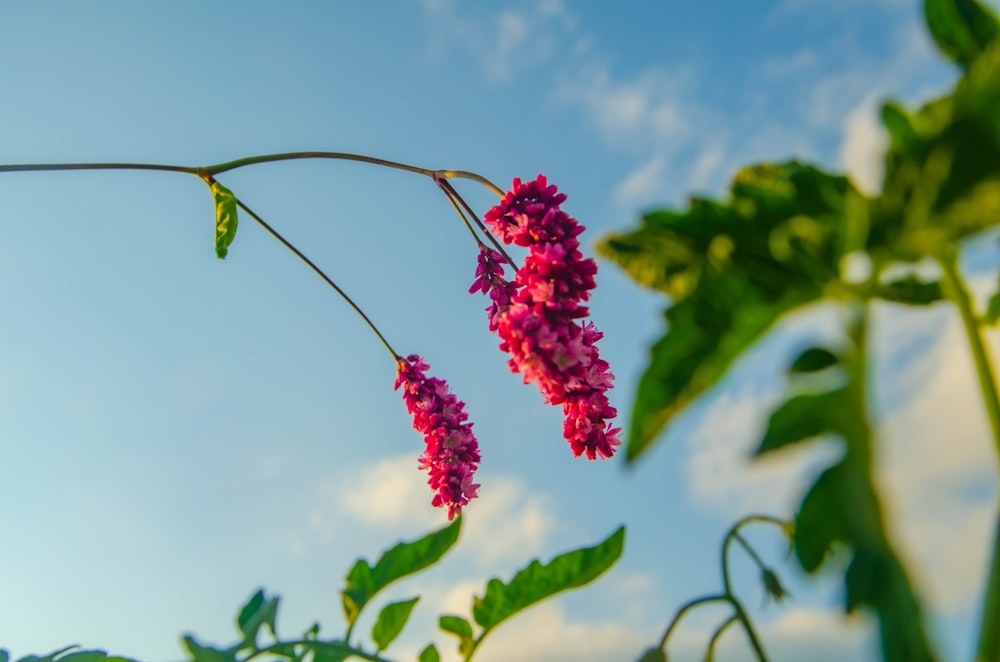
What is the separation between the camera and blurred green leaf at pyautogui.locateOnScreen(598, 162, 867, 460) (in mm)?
789

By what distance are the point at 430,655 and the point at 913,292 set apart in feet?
2.49

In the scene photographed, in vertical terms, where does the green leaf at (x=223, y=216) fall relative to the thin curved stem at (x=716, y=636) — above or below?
above

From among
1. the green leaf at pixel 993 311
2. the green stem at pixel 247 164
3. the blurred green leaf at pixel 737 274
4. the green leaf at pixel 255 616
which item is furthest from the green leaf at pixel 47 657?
the green stem at pixel 247 164

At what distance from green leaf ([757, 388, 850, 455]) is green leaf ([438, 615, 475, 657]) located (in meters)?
0.51

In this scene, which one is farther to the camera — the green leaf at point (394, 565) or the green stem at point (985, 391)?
the green leaf at point (394, 565)

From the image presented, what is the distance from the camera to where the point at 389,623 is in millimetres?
1123

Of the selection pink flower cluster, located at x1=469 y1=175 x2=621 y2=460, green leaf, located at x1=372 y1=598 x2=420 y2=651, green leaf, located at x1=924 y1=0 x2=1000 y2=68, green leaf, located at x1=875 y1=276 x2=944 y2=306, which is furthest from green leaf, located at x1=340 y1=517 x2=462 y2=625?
pink flower cluster, located at x1=469 y1=175 x2=621 y2=460

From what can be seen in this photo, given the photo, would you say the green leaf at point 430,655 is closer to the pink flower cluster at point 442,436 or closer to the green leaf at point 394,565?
the green leaf at point 394,565

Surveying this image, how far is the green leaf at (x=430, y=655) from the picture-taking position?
119cm

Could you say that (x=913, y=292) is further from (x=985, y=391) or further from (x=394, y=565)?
(x=394, y=565)

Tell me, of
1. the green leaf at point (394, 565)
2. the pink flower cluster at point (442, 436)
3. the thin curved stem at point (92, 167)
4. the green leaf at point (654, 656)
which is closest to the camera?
the green leaf at point (654, 656)

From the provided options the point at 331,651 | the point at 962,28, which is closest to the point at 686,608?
the point at 331,651

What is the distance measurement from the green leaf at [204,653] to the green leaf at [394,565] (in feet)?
0.71

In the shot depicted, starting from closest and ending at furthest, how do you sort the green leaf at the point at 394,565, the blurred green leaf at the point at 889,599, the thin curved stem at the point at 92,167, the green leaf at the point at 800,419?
the blurred green leaf at the point at 889,599 → the green leaf at the point at 800,419 → the green leaf at the point at 394,565 → the thin curved stem at the point at 92,167
